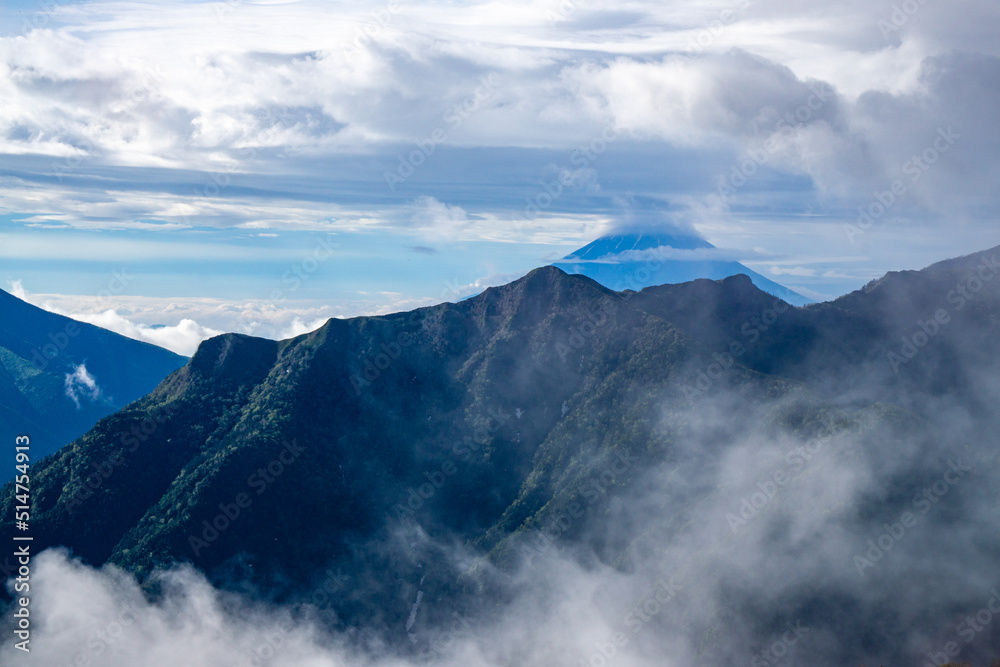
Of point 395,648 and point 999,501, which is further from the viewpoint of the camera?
point 395,648

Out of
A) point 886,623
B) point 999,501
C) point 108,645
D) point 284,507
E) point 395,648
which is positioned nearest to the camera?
point 886,623

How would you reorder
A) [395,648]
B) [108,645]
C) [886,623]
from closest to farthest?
[886,623] < [108,645] < [395,648]

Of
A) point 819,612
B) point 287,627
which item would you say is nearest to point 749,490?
point 819,612

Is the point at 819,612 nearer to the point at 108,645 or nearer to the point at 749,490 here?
the point at 749,490

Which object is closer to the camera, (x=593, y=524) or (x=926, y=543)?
(x=926, y=543)

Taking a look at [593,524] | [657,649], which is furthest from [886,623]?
[593,524]

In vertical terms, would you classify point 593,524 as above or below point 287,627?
above

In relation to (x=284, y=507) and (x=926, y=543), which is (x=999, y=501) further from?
(x=284, y=507)

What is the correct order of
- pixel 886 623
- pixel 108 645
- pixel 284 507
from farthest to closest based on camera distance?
1. pixel 284 507
2. pixel 108 645
3. pixel 886 623

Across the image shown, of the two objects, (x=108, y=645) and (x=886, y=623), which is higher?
(x=886, y=623)

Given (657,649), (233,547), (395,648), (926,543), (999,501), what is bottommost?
(395,648)
